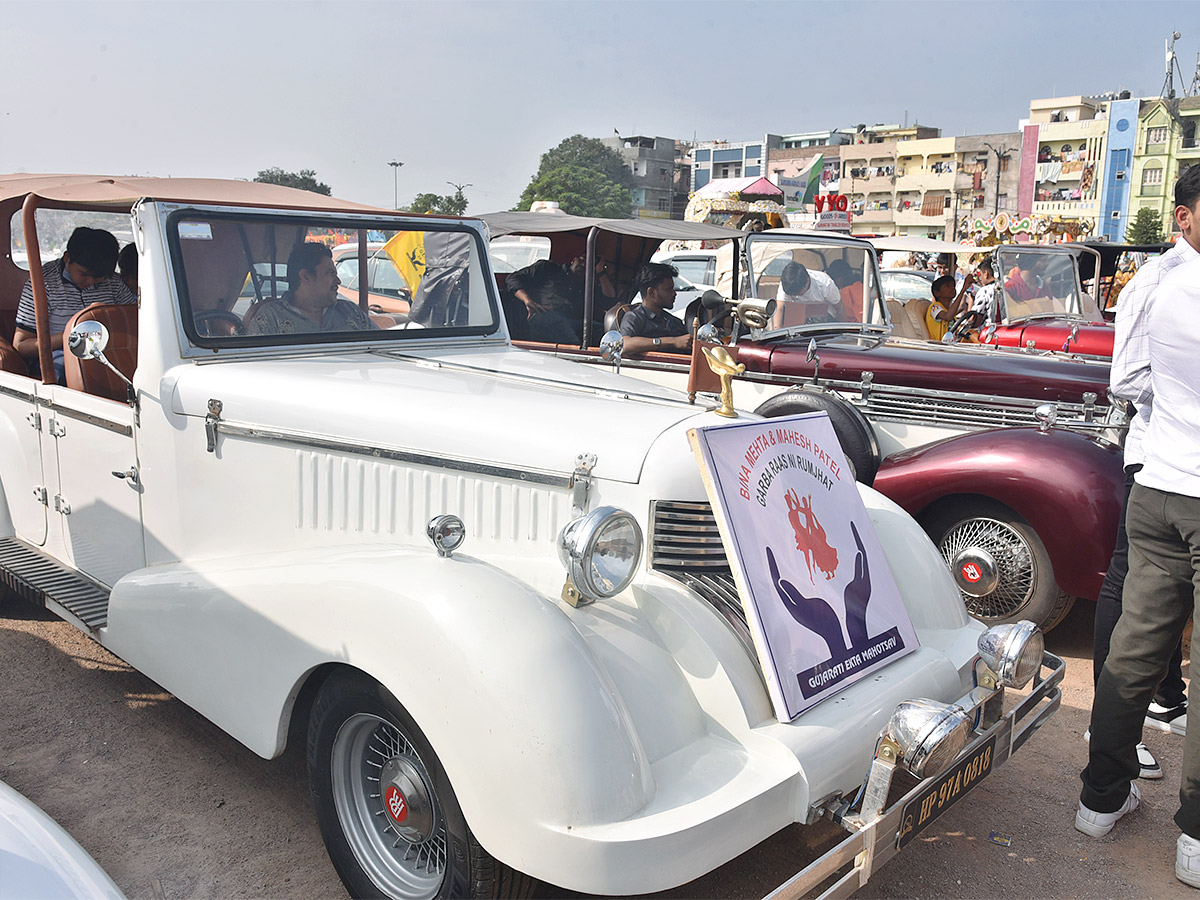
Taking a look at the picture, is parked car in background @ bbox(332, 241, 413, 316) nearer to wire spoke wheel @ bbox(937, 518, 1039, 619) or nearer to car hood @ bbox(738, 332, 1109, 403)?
car hood @ bbox(738, 332, 1109, 403)

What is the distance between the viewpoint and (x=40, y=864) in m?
1.68

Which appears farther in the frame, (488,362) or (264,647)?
(488,362)

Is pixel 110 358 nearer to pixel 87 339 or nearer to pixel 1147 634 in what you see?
pixel 87 339

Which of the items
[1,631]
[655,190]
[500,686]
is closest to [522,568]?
[500,686]

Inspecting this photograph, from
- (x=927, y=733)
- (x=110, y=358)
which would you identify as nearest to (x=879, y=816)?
(x=927, y=733)

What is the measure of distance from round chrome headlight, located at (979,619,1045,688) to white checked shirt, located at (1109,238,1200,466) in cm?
71

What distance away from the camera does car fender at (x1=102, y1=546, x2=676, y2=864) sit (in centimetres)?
190

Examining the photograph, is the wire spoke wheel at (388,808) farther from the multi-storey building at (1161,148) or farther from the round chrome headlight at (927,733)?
the multi-storey building at (1161,148)

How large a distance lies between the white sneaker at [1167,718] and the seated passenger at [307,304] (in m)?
3.59

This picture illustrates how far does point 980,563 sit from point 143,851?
3.64 meters

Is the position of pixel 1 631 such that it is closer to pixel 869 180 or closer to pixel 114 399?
pixel 114 399

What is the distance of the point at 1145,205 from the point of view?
6162 cm

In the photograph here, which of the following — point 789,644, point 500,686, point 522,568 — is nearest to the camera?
point 500,686

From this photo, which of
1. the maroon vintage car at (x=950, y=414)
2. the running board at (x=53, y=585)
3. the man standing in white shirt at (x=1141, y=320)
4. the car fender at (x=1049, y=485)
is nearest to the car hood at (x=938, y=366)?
the maroon vintage car at (x=950, y=414)
